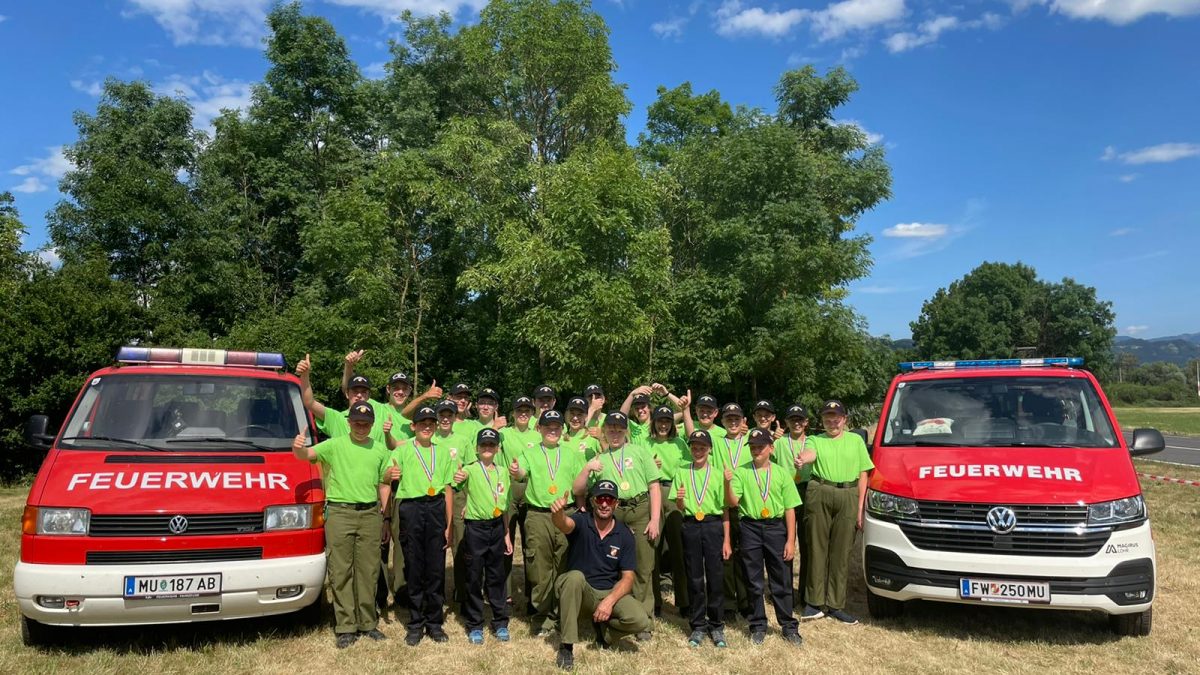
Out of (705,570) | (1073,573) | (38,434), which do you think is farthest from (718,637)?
(38,434)

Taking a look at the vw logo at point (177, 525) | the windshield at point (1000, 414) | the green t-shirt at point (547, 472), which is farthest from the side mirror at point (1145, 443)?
the vw logo at point (177, 525)

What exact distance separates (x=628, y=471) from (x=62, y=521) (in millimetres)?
3749

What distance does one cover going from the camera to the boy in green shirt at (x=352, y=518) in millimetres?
5293

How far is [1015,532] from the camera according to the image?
16.6 ft

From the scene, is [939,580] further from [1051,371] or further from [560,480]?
[560,480]

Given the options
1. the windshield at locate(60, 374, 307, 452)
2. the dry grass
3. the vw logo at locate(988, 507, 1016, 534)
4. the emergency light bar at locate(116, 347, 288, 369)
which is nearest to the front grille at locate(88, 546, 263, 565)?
the dry grass

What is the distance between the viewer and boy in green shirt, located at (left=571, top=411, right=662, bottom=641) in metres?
5.67

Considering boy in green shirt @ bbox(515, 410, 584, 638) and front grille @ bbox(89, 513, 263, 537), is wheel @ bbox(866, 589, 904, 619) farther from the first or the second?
front grille @ bbox(89, 513, 263, 537)

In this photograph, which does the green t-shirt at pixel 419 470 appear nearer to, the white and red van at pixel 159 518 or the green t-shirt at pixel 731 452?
the white and red van at pixel 159 518

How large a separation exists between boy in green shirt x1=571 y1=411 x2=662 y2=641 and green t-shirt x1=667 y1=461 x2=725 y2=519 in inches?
9.4

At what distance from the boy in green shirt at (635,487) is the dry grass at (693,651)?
51 centimetres

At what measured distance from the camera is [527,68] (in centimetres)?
2291

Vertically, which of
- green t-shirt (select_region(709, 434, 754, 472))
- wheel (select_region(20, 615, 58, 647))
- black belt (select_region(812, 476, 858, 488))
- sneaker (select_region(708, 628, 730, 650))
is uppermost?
green t-shirt (select_region(709, 434, 754, 472))

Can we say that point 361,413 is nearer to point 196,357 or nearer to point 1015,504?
point 196,357
